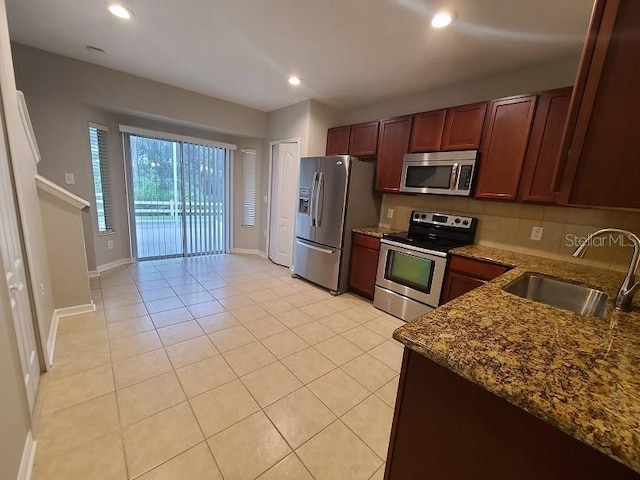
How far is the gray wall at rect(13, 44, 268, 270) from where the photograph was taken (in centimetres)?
293

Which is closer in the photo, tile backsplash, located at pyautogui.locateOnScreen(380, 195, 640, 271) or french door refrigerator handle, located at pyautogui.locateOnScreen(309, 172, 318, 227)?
tile backsplash, located at pyautogui.locateOnScreen(380, 195, 640, 271)

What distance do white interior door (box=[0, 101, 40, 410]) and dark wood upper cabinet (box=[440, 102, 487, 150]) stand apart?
3.36 meters

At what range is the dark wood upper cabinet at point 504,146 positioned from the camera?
2254mm

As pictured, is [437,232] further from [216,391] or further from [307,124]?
[216,391]

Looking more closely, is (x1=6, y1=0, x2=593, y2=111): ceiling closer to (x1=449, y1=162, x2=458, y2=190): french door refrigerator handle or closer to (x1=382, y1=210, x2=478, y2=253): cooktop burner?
(x1=449, y1=162, x2=458, y2=190): french door refrigerator handle

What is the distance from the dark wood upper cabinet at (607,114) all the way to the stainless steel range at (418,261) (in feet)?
6.02

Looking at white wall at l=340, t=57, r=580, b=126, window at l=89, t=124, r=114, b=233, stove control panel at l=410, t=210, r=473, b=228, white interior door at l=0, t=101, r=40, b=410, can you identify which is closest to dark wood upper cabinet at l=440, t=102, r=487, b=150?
white wall at l=340, t=57, r=580, b=126

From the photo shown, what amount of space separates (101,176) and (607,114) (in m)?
4.88

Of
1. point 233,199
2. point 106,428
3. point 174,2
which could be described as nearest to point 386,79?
point 174,2

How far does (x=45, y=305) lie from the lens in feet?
6.84

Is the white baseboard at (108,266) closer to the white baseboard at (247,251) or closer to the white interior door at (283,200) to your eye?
the white baseboard at (247,251)

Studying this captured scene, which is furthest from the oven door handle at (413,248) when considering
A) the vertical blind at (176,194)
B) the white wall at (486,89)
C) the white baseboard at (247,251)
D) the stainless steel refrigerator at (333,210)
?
the vertical blind at (176,194)

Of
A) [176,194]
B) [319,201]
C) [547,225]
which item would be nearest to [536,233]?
[547,225]

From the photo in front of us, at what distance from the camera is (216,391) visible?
1.76 metres
